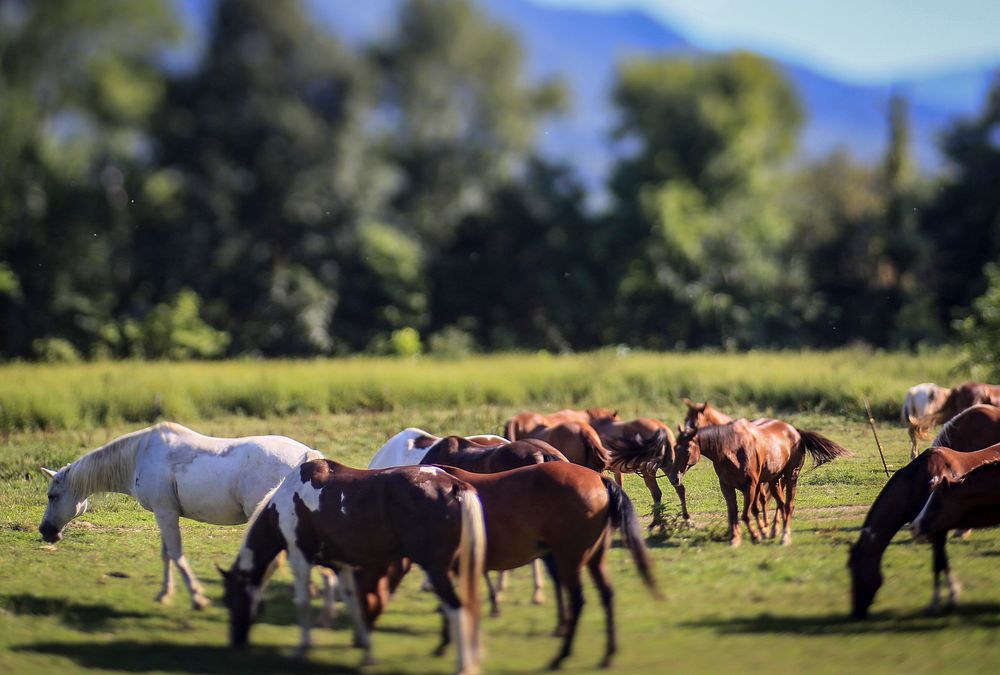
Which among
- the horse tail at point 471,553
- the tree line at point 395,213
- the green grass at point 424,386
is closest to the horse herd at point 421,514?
the horse tail at point 471,553

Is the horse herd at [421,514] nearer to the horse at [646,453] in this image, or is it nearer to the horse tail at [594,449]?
the horse at [646,453]

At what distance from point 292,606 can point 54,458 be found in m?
8.13

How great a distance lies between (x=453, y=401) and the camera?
22.1 meters

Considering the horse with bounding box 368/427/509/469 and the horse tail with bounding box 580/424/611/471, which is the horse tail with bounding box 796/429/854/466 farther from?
the horse with bounding box 368/427/509/469

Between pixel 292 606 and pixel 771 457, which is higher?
pixel 771 457

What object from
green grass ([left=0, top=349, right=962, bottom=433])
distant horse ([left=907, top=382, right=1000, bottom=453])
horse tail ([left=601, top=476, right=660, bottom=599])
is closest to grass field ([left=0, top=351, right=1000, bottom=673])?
horse tail ([left=601, top=476, right=660, bottom=599])

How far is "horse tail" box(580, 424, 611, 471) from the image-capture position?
12.8 m

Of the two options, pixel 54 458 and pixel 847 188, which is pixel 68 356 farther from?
pixel 847 188

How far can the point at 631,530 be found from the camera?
854cm

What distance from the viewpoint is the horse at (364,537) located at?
8.25 m

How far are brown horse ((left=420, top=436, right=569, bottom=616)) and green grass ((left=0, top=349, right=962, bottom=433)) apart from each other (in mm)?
10414

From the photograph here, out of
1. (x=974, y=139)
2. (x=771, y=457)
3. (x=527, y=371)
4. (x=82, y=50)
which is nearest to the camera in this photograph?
(x=771, y=457)

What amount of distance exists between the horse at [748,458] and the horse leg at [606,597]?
330cm

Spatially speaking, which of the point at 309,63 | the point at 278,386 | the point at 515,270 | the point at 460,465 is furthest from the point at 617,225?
the point at 460,465
